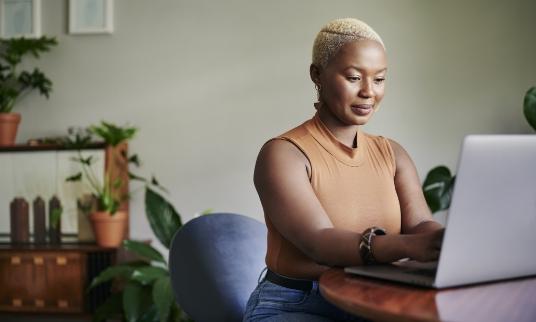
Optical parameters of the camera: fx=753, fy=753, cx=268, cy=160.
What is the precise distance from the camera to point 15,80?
4457 millimetres

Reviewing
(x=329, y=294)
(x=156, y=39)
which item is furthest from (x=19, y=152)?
(x=329, y=294)

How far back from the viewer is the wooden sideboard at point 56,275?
4.01 m

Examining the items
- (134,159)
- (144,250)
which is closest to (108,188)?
(134,159)

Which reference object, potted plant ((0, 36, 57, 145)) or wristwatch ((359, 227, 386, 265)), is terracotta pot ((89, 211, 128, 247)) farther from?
wristwatch ((359, 227, 386, 265))

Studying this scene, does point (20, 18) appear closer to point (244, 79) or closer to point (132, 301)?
point (244, 79)

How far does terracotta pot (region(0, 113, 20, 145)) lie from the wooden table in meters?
3.43

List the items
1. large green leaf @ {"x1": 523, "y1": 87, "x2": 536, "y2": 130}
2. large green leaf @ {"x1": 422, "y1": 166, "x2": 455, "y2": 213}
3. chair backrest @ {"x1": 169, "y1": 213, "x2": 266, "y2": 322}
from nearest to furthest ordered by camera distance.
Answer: chair backrest @ {"x1": 169, "y1": 213, "x2": 266, "y2": 322} → large green leaf @ {"x1": 523, "y1": 87, "x2": 536, "y2": 130} → large green leaf @ {"x1": 422, "y1": 166, "x2": 455, "y2": 213}

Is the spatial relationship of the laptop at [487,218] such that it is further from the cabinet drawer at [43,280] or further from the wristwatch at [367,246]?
the cabinet drawer at [43,280]

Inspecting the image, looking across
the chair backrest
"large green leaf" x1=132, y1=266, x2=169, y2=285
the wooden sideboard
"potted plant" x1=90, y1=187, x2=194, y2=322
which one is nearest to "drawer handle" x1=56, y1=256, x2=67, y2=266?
the wooden sideboard

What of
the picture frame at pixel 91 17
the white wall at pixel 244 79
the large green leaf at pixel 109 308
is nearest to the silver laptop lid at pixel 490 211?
the white wall at pixel 244 79

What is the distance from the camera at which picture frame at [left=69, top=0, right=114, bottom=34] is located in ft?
14.0

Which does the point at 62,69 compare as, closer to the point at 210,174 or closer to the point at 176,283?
the point at 210,174

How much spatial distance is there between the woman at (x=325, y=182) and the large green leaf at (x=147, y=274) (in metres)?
2.17

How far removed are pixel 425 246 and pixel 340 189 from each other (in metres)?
0.32
